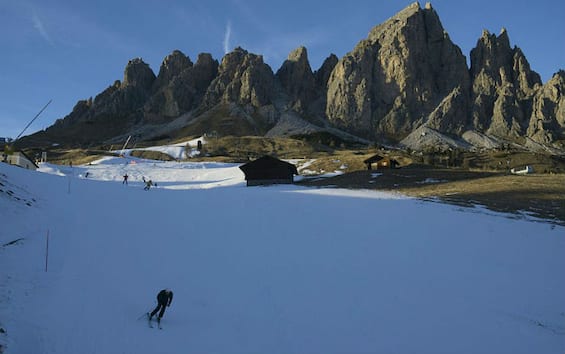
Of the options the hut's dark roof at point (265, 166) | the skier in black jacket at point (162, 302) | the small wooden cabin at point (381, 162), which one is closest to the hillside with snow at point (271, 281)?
the skier in black jacket at point (162, 302)

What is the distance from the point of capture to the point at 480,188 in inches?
1526

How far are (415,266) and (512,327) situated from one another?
5248 millimetres

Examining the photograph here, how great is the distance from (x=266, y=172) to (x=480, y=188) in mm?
29712

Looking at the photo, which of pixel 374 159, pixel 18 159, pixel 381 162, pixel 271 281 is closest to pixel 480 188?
pixel 381 162


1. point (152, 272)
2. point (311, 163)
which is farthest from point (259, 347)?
point (311, 163)

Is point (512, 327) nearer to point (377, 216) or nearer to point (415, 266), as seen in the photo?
point (415, 266)

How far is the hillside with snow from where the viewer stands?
966cm

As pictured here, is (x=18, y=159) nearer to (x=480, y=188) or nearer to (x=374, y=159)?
(x=374, y=159)

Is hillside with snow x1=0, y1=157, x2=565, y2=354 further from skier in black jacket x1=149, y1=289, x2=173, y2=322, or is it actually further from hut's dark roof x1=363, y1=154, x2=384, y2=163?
hut's dark roof x1=363, y1=154, x2=384, y2=163

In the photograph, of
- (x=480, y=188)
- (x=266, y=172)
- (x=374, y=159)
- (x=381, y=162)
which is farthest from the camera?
(x=374, y=159)

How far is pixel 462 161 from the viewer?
117188 millimetres

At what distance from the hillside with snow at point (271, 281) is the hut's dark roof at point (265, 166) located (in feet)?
100

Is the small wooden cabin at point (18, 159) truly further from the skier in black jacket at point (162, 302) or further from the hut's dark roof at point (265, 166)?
the skier in black jacket at point (162, 302)

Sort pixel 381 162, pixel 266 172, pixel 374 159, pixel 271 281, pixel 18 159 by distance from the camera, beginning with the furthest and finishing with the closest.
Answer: pixel 374 159 < pixel 381 162 < pixel 266 172 < pixel 18 159 < pixel 271 281
